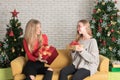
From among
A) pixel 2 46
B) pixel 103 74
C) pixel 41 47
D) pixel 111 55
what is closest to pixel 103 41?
pixel 111 55

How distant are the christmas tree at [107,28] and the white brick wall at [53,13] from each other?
2.83ft

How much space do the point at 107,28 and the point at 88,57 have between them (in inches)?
48.7

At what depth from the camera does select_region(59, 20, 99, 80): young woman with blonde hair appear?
4.46 m

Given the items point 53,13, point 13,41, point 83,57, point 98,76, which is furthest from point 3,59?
point 98,76

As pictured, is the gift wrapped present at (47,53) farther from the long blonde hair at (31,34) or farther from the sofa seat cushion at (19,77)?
the sofa seat cushion at (19,77)

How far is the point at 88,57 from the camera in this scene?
14.8 feet

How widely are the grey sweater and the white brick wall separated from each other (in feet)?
6.14

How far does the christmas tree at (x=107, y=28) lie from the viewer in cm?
555

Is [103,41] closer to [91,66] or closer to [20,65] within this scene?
[91,66]

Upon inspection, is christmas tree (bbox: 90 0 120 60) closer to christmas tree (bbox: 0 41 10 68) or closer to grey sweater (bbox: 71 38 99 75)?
grey sweater (bbox: 71 38 99 75)

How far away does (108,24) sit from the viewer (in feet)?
18.3

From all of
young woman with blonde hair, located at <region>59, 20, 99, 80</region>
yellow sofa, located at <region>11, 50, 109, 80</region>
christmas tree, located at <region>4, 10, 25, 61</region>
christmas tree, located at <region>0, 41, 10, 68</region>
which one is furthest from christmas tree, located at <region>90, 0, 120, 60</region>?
christmas tree, located at <region>0, 41, 10, 68</region>

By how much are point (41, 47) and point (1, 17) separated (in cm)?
228

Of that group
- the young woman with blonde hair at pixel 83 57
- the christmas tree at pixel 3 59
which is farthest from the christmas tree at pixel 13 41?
the young woman with blonde hair at pixel 83 57
